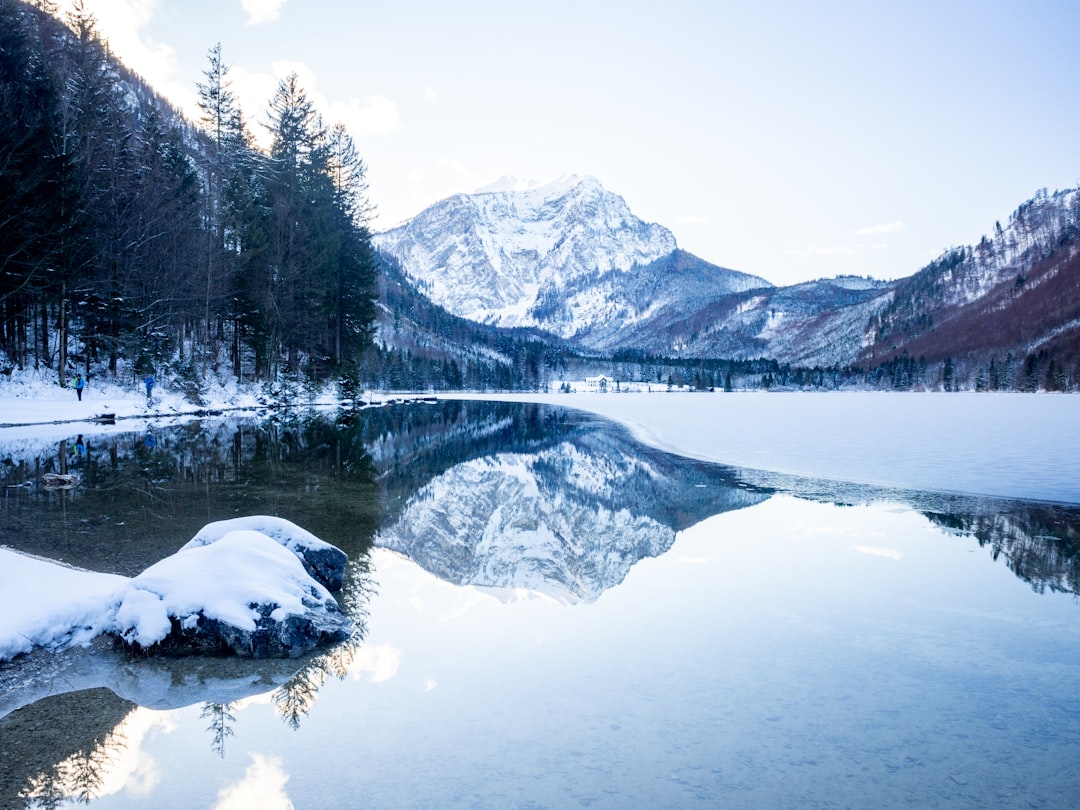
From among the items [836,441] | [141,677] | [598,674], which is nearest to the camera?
[141,677]

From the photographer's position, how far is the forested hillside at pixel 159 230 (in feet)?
96.3

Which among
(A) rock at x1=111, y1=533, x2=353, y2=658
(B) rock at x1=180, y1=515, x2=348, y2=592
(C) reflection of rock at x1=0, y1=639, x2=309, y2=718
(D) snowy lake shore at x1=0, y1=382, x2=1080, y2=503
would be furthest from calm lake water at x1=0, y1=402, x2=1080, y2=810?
(D) snowy lake shore at x1=0, y1=382, x2=1080, y2=503

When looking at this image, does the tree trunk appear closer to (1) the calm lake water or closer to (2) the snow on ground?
(1) the calm lake water

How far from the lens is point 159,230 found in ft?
125

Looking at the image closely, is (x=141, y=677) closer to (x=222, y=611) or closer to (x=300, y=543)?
(x=222, y=611)

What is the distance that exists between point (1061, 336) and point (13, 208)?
761ft

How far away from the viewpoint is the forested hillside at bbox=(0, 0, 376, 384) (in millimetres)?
29344

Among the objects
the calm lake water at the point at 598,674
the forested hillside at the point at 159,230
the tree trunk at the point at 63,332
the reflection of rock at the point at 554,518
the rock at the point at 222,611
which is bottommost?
the reflection of rock at the point at 554,518

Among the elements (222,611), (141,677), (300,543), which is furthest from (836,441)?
(141,677)

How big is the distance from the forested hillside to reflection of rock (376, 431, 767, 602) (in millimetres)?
23079

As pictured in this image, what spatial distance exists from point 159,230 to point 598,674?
135 feet

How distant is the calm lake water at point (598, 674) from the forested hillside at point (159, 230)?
2186 cm

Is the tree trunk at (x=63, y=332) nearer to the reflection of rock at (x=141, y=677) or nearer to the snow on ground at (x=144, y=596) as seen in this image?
the snow on ground at (x=144, y=596)

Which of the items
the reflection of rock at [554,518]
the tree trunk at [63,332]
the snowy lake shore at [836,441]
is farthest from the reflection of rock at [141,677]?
the tree trunk at [63,332]
